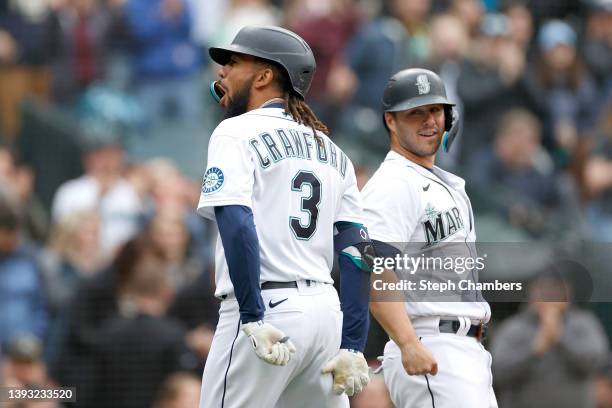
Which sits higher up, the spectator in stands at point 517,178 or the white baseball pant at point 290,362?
the spectator in stands at point 517,178

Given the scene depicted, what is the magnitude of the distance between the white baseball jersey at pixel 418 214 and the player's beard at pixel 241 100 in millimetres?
→ 633

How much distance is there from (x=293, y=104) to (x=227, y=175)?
0.50 meters

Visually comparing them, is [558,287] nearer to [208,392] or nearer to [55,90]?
[208,392]

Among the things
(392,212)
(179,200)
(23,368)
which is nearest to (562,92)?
(179,200)

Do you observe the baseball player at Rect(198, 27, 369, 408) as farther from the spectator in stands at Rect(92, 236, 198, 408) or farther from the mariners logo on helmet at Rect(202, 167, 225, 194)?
the spectator in stands at Rect(92, 236, 198, 408)

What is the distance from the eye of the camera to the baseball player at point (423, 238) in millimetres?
4949

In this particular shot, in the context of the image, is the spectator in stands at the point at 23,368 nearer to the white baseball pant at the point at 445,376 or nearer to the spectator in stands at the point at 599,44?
the white baseball pant at the point at 445,376

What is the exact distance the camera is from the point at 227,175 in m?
4.50

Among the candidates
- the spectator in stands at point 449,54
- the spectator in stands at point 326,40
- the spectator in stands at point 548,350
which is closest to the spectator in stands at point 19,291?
the spectator in stands at point 326,40

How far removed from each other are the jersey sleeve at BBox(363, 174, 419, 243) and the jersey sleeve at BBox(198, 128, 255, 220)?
661 millimetres

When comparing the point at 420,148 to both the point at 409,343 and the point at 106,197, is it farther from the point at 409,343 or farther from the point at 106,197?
the point at 106,197

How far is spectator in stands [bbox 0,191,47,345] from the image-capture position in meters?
8.95

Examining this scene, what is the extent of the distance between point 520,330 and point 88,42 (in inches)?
233

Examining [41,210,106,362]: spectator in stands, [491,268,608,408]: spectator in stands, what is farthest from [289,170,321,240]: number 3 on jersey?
[41,210,106,362]: spectator in stands
